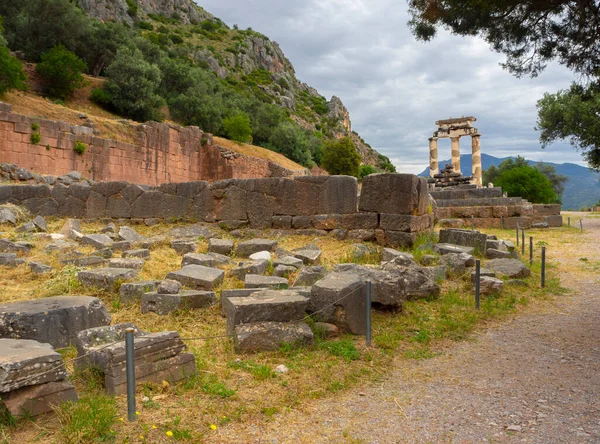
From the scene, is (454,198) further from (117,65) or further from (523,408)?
(117,65)

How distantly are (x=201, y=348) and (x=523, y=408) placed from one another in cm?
306

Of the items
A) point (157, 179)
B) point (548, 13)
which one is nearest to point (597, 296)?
point (548, 13)

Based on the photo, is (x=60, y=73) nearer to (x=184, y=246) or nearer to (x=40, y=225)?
(x=40, y=225)

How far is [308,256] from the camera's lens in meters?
8.62

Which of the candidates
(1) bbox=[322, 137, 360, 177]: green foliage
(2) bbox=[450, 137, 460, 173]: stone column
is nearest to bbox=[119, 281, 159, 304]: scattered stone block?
(2) bbox=[450, 137, 460, 173]: stone column

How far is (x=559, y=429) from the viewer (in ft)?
11.5

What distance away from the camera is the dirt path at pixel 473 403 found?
3.43 metres

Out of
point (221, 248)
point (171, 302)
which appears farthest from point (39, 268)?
point (221, 248)

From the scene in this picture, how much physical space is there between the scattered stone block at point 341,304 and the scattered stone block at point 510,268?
4504mm

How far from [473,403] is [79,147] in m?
21.4

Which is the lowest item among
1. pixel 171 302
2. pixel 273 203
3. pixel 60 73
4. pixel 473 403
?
pixel 473 403

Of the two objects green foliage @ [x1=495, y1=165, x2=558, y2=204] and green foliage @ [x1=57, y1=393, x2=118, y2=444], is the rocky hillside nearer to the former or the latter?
green foliage @ [x1=495, y1=165, x2=558, y2=204]

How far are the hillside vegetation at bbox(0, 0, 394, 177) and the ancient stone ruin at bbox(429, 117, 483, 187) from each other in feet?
37.2

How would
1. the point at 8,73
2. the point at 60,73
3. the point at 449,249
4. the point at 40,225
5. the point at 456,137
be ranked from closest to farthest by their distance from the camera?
the point at 449,249
the point at 40,225
the point at 8,73
the point at 60,73
the point at 456,137
